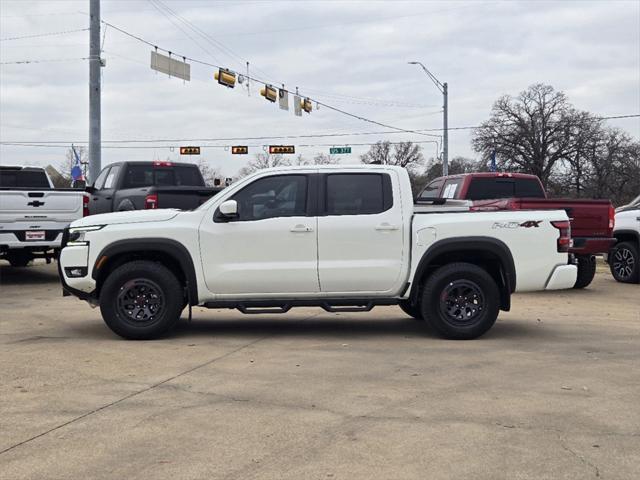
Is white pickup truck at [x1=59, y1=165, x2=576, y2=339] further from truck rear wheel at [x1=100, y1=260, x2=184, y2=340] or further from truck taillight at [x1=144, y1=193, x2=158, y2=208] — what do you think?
truck taillight at [x1=144, y1=193, x2=158, y2=208]

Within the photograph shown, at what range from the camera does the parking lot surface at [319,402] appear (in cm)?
427

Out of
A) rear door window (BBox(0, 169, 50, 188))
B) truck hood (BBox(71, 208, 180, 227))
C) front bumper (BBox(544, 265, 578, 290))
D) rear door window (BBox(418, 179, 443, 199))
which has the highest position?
rear door window (BBox(0, 169, 50, 188))

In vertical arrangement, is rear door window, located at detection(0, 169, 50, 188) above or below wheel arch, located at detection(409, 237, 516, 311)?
above

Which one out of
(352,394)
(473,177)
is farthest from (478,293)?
(473,177)

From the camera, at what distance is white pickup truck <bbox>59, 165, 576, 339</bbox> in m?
8.02

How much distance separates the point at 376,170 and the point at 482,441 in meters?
4.28

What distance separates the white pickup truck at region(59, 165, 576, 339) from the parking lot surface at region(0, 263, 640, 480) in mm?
436

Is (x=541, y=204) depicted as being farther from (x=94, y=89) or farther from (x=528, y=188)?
(x=94, y=89)

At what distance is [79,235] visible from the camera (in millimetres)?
8180

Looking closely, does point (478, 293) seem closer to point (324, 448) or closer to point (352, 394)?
point (352, 394)

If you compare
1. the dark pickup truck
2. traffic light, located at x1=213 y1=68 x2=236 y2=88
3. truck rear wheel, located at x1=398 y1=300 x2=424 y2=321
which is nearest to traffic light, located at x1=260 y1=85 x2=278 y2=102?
traffic light, located at x1=213 y1=68 x2=236 y2=88

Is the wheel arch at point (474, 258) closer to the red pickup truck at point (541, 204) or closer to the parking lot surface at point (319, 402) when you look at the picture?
the parking lot surface at point (319, 402)

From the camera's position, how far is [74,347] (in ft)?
25.3

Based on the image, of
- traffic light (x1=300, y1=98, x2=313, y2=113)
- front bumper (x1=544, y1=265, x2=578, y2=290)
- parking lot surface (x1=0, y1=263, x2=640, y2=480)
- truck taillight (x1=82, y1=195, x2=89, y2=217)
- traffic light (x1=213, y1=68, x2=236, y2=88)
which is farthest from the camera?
traffic light (x1=300, y1=98, x2=313, y2=113)
